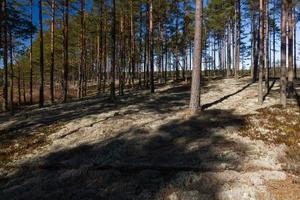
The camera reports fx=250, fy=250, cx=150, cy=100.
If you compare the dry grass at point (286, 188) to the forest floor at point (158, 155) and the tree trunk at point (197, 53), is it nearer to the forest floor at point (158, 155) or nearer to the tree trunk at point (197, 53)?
the forest floor at point (158, 155)

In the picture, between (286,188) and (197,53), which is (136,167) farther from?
(197,53)

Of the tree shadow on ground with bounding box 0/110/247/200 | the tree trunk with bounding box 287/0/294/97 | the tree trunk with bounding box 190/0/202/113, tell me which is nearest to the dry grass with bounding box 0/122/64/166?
the tree shadow on ground with bounding box 0/110/247/200

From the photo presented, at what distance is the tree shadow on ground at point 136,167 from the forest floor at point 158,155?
0.03 m

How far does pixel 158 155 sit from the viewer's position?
29.1ft

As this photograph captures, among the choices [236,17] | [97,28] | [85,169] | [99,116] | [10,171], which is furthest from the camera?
[97,28]

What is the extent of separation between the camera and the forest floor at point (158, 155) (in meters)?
6.83

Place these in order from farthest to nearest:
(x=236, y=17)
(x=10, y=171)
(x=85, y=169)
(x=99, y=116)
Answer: (x=236, y=17) < (x=99, y=116) < (x=10, y=171) < (x=85, y=169)

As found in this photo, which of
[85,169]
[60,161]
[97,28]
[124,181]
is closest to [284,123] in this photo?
[124,181]

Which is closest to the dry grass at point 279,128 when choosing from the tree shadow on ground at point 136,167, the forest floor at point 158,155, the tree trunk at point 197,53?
the forest floor at point 158,155

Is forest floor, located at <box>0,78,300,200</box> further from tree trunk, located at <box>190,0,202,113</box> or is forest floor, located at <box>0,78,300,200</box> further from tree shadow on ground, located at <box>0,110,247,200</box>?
tree trunk, located at <box>190,0,202,113</box>

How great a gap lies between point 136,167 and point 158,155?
1053 millimetres

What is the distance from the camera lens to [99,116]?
14508mm

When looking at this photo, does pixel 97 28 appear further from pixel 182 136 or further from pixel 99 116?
pixel 182 136

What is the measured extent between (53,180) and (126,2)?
23224mm
